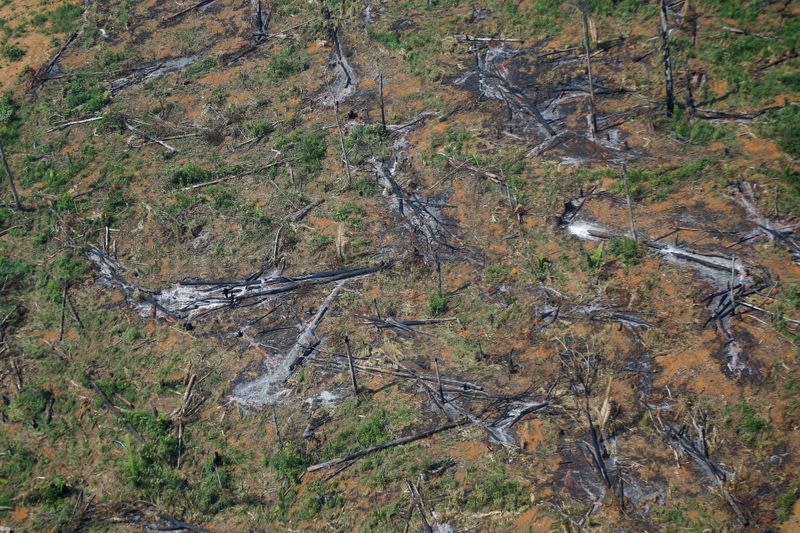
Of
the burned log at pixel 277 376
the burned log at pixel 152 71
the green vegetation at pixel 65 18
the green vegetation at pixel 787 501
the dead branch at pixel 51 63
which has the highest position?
the green vegetation at pixel 65 18

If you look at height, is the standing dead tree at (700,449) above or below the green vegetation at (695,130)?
below

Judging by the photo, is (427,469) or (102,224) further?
(102,224)

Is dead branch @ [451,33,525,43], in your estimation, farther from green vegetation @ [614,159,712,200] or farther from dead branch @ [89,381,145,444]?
dead branch @ [89,381,145,444]

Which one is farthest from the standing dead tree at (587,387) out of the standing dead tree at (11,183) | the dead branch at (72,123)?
the dead branch at (72,123)

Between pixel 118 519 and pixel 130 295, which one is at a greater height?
pixel 130 295

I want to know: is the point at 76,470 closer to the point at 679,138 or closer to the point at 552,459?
the point at 552,459

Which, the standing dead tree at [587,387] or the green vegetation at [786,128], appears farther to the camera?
the green vegetation at [786,128]

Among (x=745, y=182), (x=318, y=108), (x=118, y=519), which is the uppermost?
(x=318, y=108)

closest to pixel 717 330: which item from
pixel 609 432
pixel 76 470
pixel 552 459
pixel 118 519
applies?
pixel 609 432

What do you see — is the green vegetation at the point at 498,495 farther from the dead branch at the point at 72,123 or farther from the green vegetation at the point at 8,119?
the green vegetation at the point at 8,119

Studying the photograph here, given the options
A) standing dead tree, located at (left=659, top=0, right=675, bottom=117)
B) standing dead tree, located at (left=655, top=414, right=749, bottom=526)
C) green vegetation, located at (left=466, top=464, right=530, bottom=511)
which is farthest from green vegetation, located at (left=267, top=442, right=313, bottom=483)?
standing dead tree, located at (left=659, top=0, right=675, bottom=117)

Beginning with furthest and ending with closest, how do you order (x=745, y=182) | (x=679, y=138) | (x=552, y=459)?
(x=679, y=138)
(x=745, y=182)
(x=552, y=459)
